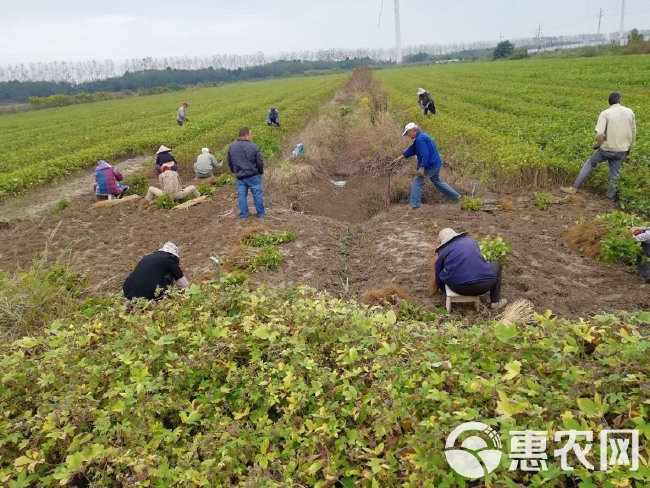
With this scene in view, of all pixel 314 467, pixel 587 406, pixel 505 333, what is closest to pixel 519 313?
pixel 505 333

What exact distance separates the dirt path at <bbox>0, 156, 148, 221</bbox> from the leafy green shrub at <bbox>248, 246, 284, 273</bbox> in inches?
297

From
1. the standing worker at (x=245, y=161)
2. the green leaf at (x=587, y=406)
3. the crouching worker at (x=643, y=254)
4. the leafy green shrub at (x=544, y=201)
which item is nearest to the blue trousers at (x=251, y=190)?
the standing worker at (x=245, y=161)

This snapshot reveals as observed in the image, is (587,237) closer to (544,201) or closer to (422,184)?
(544,201)

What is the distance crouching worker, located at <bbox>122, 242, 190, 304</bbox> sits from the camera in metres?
5.35

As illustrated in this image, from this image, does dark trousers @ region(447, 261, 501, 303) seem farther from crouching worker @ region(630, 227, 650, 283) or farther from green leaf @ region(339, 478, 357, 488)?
green leaf @ region(339, 478, 357, 488)

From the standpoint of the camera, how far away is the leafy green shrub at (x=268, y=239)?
7.91 meters

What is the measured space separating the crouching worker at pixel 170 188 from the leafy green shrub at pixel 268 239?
138 inches

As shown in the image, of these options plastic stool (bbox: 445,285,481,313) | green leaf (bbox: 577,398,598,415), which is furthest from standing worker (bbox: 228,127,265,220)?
green leaf (bbox: 577,398,598,415)

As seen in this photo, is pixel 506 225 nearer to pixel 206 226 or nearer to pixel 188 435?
pixel 206 226

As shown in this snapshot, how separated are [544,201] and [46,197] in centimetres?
1337

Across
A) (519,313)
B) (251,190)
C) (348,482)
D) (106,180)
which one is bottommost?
(519,313)

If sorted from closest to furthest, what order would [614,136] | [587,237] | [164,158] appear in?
[587,237], [614,136], [164,158]

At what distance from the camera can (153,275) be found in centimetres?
545

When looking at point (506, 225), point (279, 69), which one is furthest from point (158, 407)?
point (279, 69)
